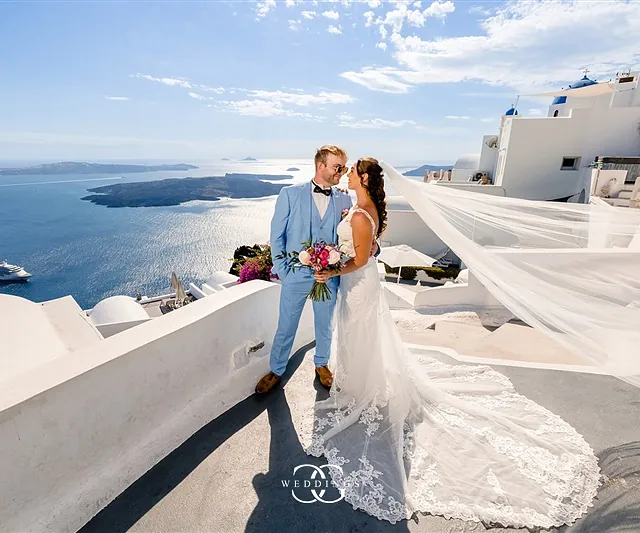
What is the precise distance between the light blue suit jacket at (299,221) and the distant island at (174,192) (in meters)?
133

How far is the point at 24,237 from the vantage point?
91312 mm

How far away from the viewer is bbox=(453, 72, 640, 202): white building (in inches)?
808

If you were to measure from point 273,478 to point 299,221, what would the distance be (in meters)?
1.97

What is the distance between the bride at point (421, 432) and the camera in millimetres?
2215

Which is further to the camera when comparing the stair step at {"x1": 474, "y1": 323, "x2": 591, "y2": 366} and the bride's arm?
the stair step at {"x1": 474, "y1": 323, "x2": 591, "y2": 366}

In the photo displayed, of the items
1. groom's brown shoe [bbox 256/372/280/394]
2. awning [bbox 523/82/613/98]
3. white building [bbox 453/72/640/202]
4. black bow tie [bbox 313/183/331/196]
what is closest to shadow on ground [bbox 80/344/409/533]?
groom's brown shoe [bbox 256/372/280/394]

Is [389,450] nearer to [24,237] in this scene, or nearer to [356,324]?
[356,324]

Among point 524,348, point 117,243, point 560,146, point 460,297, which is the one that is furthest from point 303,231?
point 117,243

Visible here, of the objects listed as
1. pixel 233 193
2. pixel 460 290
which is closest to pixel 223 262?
pixel 460 290

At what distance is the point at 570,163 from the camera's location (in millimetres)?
21719

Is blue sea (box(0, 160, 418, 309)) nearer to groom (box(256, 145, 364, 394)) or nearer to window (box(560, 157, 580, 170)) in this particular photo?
window (box(560, 157, 580, 170))

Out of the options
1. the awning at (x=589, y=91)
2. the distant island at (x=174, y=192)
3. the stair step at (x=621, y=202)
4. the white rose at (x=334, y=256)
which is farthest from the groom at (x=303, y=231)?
the distant island at (x=174, y=192)

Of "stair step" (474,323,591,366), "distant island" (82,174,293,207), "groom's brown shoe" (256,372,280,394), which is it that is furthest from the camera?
"distant island" (82,174,293,207)

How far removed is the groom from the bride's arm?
0.38 metres
